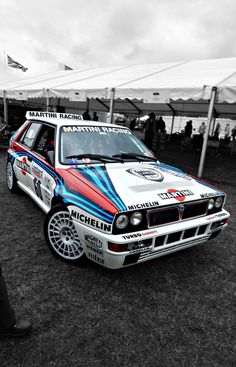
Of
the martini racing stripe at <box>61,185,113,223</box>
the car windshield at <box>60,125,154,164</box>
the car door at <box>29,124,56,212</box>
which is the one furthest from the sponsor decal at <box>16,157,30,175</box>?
the martini racing stripe at <box>61,185,113,223</box>

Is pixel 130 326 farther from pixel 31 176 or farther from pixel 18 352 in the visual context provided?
pixel 31 176

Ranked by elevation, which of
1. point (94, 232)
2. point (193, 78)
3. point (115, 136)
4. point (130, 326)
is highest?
point (193, 78)

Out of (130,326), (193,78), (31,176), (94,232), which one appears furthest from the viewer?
(193,78)

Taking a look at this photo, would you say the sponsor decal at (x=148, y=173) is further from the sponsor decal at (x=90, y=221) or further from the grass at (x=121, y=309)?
the grass at (x=121, y=309)

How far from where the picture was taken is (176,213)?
2.29 meters

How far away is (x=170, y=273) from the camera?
2.52m

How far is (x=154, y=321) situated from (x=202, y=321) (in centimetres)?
41

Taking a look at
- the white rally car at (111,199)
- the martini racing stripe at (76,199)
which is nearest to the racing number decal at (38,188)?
the white rally car at (111,199)

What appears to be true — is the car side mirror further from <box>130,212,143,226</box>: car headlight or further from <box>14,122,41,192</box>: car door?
<box>130,212,143,226</box>: car headlight

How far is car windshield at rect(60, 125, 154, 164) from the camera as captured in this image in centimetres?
286

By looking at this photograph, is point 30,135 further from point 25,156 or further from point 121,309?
point 121,309

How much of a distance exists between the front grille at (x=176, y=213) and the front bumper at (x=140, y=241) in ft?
0.16

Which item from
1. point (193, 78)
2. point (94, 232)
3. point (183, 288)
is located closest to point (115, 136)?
point (94, 232)

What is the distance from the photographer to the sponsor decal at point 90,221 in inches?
78.1
